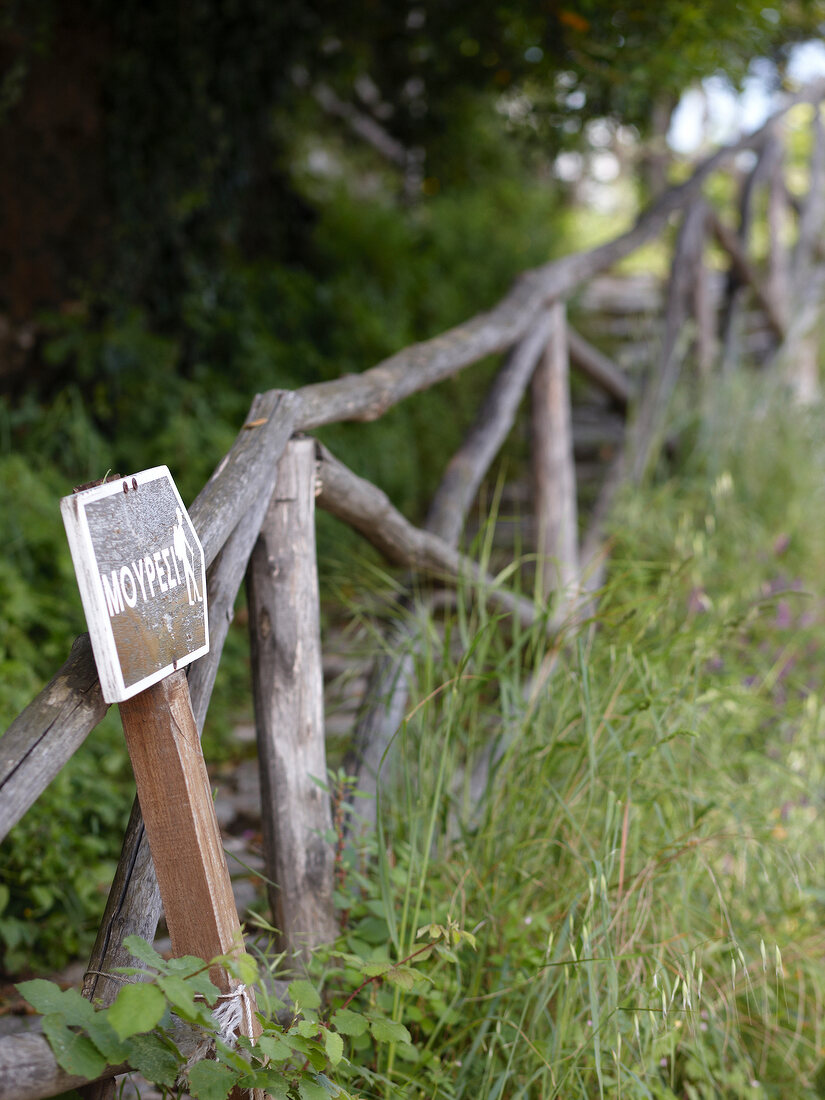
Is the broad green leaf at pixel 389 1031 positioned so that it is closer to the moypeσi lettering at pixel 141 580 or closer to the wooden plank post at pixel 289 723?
the wooden plank post at pixel 289 723

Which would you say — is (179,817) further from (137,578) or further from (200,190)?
(200,190)

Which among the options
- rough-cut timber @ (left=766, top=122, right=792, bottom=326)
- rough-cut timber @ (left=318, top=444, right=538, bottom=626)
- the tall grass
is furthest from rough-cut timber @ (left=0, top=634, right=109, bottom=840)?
rough-cut timber @ (left=766, top=122, right=792, bottom=326)

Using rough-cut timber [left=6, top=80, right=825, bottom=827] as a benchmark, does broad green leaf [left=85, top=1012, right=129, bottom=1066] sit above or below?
below

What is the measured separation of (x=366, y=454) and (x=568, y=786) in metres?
3.26

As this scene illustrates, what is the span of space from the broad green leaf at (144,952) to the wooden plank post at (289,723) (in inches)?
23.1

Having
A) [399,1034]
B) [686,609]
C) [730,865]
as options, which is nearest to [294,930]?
[399,1034]

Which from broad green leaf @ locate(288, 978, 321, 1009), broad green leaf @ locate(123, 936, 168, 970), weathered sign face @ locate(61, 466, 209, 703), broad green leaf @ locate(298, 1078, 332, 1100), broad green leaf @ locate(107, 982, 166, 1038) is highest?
weathered sign face @ locate(61, 466, 209, 703)

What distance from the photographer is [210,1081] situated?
45.6 inches

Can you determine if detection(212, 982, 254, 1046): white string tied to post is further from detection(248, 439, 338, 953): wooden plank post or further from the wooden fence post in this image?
the wooden fence post

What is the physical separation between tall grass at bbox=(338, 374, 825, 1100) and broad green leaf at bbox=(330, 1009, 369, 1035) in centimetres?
19

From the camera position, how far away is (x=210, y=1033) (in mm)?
1215

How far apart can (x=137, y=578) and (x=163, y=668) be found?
5.0 inches

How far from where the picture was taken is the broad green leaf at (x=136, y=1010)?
3.34 feet

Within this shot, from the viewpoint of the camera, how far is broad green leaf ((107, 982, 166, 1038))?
3.34 feet
